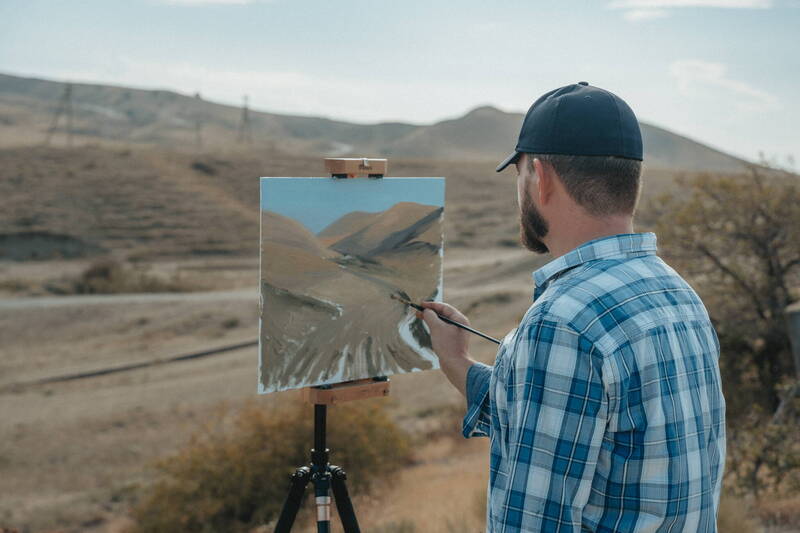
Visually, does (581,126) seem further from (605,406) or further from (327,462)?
(327,462)

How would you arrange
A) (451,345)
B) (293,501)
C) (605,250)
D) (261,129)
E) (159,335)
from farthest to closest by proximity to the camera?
(261,129) < (159,335) < (293,501) < (451,345) < (605,250)

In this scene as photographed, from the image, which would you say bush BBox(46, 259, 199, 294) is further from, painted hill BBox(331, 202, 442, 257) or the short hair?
the short hair

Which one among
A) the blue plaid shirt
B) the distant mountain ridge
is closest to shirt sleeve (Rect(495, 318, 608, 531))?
the blue plaid shirt

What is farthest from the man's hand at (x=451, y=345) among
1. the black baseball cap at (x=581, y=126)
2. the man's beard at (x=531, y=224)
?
the black baseball cap at (x=581, y=126)

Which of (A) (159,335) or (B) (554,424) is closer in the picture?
(B) (554,424)

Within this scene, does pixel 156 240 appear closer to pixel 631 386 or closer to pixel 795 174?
pixel 795 174

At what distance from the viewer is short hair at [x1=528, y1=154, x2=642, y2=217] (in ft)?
5.24

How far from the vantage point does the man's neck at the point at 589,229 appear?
1614 mm

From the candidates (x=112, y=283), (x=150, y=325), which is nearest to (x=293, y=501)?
(x=150, y=325)

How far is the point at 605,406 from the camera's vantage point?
1.44 m

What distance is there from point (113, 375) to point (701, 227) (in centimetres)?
1228

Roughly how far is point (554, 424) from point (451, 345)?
1.02 meters

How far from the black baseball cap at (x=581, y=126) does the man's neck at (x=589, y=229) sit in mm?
139

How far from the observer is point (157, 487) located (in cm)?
805
